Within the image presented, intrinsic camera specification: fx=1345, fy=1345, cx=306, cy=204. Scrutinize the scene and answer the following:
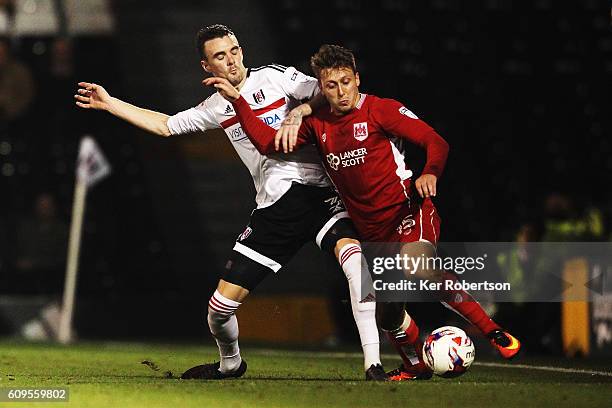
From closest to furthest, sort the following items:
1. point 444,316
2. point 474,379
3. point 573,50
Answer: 1. point 474,379
2. point 444,316
3. point 573,50

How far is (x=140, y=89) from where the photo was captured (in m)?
19.6

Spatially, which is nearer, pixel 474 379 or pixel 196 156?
pixel 474 379

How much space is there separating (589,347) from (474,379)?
A: 431 centimetres

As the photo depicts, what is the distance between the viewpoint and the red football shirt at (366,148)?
7668 millimetres

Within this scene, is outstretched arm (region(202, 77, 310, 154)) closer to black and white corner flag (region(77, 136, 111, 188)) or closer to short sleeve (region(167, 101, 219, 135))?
short sleeve (region(167, 101, 219, 135))

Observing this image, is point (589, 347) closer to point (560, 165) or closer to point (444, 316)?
point (444, 316)

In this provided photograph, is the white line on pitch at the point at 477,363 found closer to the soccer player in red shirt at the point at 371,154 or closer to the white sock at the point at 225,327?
the soccer player in red shirt at the point at 371,154

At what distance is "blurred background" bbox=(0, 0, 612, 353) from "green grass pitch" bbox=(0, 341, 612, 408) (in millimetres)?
5347

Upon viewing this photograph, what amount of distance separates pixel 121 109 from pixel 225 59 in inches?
30.0

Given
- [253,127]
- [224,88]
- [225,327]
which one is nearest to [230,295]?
[225,327]

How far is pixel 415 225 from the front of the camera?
25.5ft

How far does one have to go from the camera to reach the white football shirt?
317 inches

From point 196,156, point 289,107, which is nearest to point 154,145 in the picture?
point 196,156

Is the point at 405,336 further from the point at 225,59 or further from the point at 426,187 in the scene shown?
the point at 225,59
